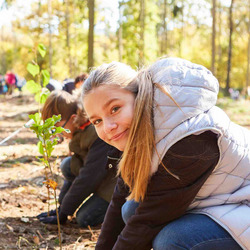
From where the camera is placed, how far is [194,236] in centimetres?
139

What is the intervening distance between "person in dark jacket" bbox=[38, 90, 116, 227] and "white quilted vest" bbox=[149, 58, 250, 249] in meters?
1.08

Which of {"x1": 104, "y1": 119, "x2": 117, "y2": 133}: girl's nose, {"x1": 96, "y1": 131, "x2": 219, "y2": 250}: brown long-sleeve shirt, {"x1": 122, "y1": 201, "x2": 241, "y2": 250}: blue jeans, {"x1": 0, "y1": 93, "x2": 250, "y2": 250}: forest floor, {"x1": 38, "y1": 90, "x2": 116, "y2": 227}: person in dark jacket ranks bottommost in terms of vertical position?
{"x1": 0, "y1": 93, "x2": 250, "y2": 250}: forest floor

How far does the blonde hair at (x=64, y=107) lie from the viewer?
2.56 m

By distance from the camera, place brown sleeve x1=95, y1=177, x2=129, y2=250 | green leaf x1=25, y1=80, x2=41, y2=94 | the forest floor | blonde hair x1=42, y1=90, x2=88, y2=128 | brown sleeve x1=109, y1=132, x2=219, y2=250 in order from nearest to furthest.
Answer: brown sleeve x1=109, y1=132, x2=219, y2=250, brown sleeve x1=95, y1=177, x2=129, y2=250, the forest floor, green leaf x1=25, y1=80, x2=41, y2=94, blonde hair x1=42, y1=90, x2=88, y2=128

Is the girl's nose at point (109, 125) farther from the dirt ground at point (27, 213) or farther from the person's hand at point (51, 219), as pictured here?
the person's hand at point (51, 219)

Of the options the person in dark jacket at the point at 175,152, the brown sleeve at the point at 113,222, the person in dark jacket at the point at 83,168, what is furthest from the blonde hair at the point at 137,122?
the person in dark jacket at the point at 83,168

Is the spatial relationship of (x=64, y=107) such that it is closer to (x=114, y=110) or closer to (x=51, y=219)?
(x=51, y=219)

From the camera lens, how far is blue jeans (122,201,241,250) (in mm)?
1371

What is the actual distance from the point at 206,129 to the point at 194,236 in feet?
1.43

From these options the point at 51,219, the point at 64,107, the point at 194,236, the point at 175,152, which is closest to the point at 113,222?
the point at 194,236

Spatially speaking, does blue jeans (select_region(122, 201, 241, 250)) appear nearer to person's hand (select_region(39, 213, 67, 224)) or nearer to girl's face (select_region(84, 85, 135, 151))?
girl's face (select_region(84, 85, 135, 151))

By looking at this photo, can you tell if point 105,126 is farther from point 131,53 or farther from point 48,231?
point 131,53

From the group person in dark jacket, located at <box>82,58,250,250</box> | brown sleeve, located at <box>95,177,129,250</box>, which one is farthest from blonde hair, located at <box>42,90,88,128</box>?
person in dark jacket, located at <box>82,58,250,250</box>

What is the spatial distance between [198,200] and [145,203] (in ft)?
0.79
